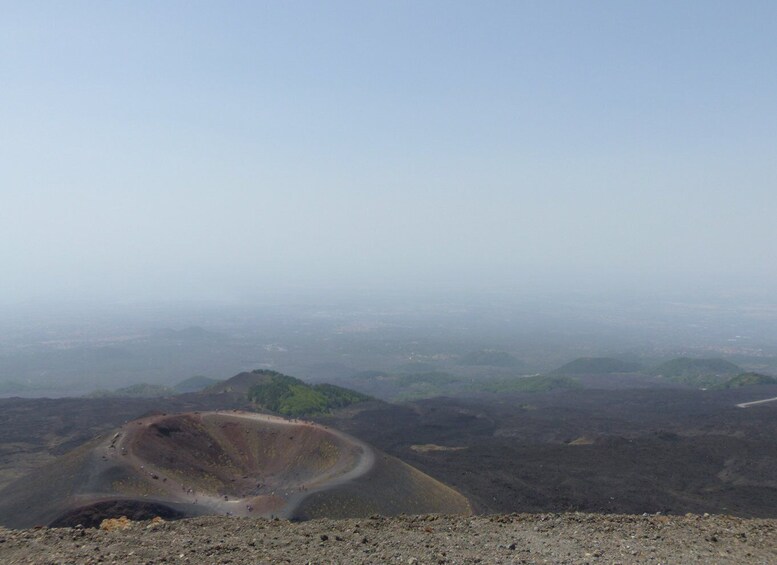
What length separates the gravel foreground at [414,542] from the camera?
12430mm

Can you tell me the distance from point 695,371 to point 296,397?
81.0 m

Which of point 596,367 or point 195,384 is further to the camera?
point 596,367

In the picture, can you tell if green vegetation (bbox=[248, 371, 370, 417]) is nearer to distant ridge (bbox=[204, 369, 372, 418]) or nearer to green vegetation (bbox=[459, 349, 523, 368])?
distant ridge (bbox=[204, 369, 372, 418])

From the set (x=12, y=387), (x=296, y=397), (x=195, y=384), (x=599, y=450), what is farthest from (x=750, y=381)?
(x=12, y=387)

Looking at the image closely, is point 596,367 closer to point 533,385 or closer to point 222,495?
point 533,385

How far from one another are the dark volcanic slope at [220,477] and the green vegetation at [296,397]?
23.2m

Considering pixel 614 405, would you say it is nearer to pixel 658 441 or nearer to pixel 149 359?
pixel 658 441

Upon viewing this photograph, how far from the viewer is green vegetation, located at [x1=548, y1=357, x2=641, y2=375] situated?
4360 inches

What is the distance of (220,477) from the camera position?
98.1ft

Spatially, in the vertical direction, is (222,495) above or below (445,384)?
above

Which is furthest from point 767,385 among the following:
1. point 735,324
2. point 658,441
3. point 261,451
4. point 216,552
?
point 735,324

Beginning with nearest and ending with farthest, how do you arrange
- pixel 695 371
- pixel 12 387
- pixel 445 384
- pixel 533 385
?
pixel 533 385 < pixel 12 387 < pixel 695 371 < pixel 445 384

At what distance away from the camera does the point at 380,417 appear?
58688 mm

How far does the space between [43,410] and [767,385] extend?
297 ft
